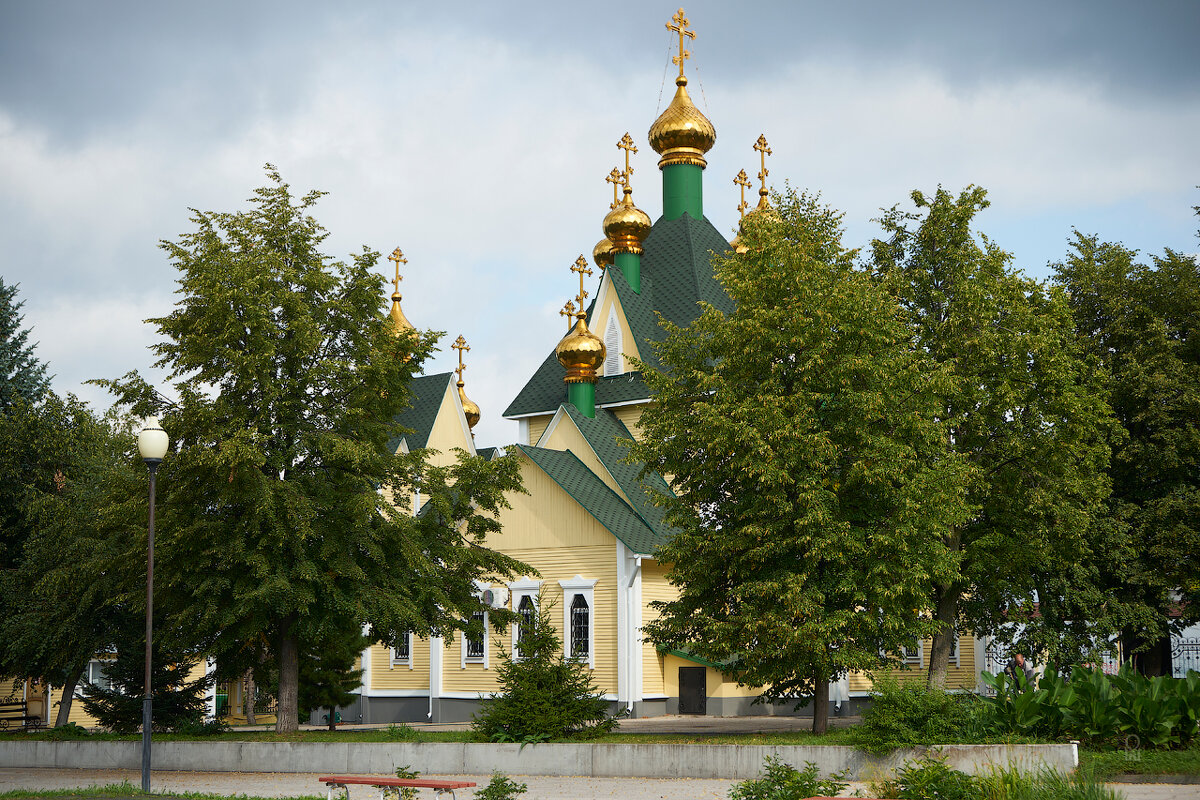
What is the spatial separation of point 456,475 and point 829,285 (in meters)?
7.74

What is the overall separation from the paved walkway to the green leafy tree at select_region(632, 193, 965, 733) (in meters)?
2.96

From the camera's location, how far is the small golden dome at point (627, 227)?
123ft

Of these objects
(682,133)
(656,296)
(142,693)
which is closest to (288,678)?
(142,693)

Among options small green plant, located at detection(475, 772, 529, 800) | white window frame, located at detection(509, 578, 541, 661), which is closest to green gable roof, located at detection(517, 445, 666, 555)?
white window frame, located at detection(509, 578, 541, 661)

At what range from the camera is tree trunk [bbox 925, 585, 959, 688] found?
24016mm

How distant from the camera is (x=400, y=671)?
1309 inches

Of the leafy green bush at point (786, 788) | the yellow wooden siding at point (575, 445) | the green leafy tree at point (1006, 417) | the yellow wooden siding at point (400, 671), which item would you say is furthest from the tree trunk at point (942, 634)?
the yellow wooden siding at point (400, 671)

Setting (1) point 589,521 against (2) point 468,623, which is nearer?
(2) point 468,623

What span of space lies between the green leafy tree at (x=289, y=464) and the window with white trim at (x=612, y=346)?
46.1 feet

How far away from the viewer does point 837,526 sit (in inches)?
677

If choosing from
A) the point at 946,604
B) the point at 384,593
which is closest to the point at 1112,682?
the point at 946,604

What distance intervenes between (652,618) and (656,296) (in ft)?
38.2

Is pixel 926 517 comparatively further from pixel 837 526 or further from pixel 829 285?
pixel 829 285

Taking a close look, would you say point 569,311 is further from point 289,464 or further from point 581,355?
point 289,464
